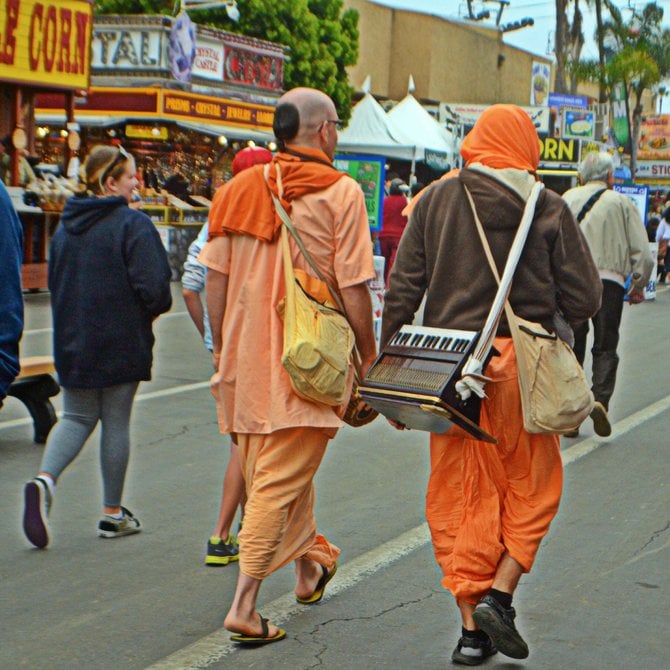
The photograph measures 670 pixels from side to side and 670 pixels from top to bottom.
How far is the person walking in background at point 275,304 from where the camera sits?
14.2ft

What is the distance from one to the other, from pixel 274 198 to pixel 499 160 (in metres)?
0.80

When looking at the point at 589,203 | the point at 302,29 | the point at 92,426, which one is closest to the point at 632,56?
the point at 302,29

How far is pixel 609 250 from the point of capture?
27.1ft

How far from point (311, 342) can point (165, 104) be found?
2229cm

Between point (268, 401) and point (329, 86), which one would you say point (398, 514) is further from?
point (329, 86)

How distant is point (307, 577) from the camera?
4.80m

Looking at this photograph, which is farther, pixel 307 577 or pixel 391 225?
pixel 391 225

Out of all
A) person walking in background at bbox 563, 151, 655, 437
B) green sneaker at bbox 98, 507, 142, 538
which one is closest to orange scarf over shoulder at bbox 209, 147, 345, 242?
green sneaker at bbox 98, 507, 142, 538

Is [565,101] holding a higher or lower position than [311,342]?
higher

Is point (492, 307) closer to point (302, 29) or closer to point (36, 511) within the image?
point (36, 511)

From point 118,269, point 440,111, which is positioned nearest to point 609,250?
point 118,269

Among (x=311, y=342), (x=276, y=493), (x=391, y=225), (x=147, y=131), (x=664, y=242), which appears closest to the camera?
(x=311, y=342)

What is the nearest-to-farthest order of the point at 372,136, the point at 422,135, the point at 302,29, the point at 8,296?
1. the point at 8,296
2. the point at 372,136
3. the point at 422,135
4. the point at 302,29

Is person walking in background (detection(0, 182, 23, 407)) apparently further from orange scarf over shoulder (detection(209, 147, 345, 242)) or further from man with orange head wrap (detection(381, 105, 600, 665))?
man with orange head wrap (detection(381, 105, 600, 665))
